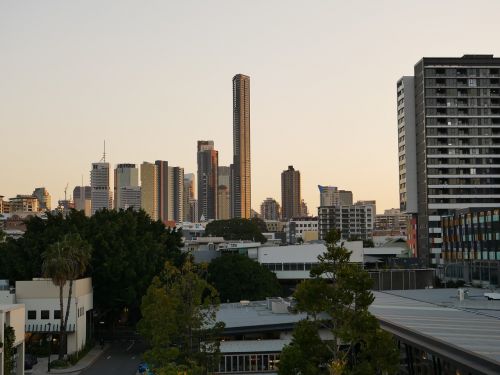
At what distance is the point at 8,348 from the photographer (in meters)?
54.2

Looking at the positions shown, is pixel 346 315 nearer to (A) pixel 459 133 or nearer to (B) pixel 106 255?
(B) pixel 106 255

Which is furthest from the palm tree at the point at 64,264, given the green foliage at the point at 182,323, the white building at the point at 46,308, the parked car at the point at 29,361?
the green foliage at the point at 182,323

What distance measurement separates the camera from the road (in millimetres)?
73750

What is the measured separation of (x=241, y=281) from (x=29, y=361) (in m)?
44.5

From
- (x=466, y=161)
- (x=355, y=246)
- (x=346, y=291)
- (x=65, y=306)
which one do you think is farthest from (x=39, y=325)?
(x=466, y=161)

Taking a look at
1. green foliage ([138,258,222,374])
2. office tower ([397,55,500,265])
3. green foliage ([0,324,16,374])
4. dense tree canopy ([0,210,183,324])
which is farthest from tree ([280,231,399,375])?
office tower ([397,55,500,265])

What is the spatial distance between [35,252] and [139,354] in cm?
2322

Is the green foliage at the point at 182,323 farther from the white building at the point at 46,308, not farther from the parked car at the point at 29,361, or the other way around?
the white building at the point at 46,308

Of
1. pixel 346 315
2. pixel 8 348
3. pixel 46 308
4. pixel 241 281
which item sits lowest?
pixel 46 308

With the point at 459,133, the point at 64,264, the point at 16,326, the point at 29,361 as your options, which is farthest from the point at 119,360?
the point at 459,133

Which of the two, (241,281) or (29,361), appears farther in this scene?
(241,281)

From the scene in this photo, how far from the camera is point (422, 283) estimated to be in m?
112

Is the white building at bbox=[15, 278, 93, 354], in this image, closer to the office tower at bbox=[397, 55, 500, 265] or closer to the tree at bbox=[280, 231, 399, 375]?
the tree at bbox=[280, 231, 399, 375]

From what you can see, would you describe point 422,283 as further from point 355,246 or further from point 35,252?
point 35,252
